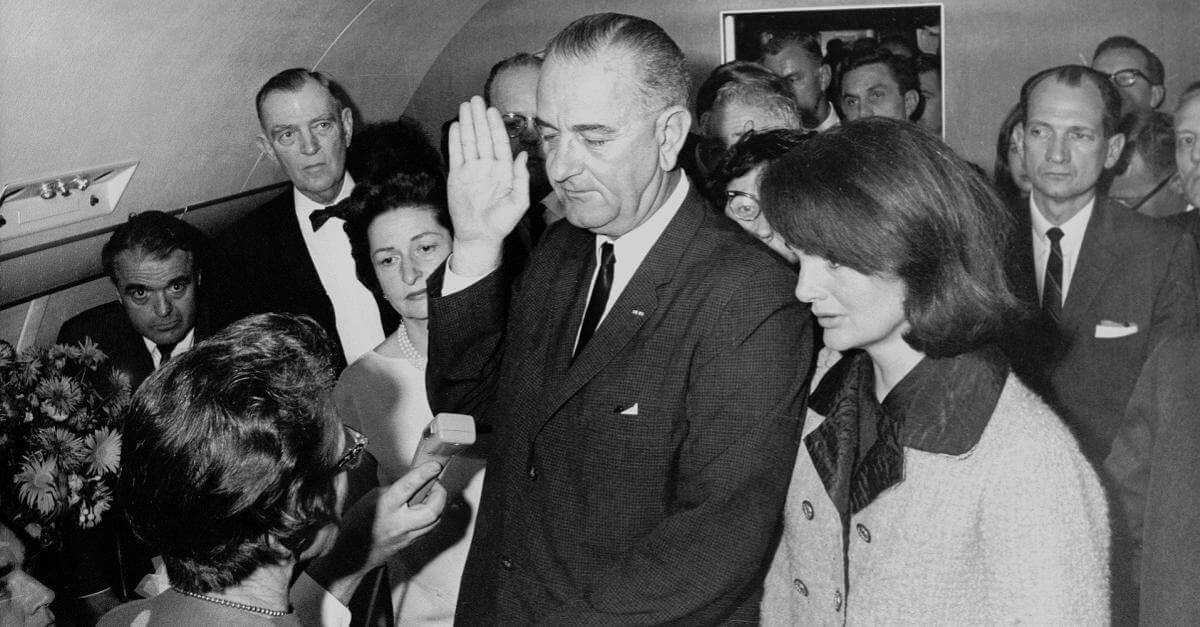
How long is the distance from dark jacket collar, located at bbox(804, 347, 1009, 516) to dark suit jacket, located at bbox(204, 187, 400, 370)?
1331mm

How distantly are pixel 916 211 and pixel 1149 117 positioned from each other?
6.37 ft

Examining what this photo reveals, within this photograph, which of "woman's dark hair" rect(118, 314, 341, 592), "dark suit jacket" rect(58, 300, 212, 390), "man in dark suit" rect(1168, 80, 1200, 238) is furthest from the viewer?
"man in dark suit" rect(1168, 80, 1200, 238)

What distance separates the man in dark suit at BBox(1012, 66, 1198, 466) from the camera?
2414 mm

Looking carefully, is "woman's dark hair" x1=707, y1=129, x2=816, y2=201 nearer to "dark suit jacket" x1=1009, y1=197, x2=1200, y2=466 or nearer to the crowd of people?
the crowd of people

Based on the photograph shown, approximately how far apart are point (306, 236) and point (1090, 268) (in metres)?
2.15

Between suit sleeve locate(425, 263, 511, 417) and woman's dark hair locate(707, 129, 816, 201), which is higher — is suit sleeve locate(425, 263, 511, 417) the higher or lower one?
the lower one

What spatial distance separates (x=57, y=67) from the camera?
1.76 meters

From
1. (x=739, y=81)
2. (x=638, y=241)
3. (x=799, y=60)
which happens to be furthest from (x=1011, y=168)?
(x=638, y=241)

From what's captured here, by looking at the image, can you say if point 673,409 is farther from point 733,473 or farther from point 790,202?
point 790,202

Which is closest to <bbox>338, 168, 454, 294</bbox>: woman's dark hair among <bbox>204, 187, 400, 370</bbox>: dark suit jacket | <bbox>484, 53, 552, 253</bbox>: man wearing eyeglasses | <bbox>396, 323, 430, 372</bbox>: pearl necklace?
<bbox>396, 323, 430, 372</bbox>: pearl necklace

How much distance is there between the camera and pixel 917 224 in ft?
4.08

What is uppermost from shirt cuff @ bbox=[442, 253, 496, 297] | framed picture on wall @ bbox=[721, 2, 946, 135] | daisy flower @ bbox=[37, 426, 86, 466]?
framed picture on wall @ bbox=[721, 2, 946, 135]

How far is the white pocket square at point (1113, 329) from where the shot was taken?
2.43 meters

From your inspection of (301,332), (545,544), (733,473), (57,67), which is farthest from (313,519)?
(57,67)
